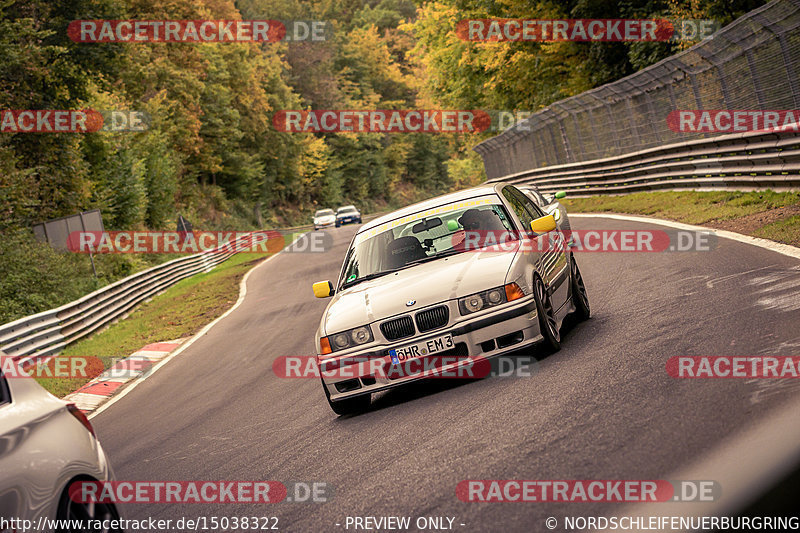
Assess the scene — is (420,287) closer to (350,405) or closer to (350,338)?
(350,338)

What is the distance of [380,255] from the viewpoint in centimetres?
822

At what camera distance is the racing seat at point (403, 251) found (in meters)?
8.04

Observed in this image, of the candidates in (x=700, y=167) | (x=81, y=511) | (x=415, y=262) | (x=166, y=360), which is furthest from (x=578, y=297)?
(x=700, y=167)

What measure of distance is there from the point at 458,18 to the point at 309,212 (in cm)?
3851

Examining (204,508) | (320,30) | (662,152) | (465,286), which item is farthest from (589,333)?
(320,30)

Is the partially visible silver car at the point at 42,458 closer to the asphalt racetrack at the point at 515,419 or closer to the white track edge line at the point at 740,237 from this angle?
the asphalt racetrack at the point at 515,419

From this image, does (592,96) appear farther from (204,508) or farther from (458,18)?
(204,508)

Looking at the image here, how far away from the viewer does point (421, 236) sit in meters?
8.48

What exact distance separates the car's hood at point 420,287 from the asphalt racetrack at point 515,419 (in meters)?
0.78

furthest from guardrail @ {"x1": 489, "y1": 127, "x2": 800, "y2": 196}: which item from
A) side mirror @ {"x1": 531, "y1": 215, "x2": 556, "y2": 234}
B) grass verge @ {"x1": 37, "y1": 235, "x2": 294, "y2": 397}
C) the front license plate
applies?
grass verge @ {"x1": 37, "y1": 235, "x2": 294, "y2": 397}

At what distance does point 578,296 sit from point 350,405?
2.80 metres

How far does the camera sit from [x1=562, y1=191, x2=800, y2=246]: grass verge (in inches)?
474

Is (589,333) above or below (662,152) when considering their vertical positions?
below

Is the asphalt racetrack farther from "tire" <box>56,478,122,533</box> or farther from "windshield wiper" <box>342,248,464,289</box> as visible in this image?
"windshield wiper" <box>342,248,464,289</box>
